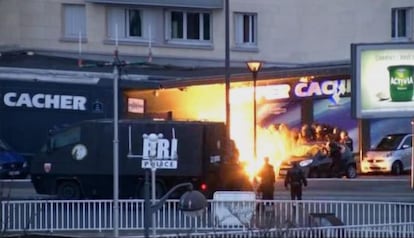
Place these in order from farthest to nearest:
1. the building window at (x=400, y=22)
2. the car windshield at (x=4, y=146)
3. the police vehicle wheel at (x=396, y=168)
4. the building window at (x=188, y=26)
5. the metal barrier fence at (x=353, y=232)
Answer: the building window at (x=188, y=26)
the building window at (x=400, y=22)
the police vehicle wheel at (x=396, y=168)
the car windshield at (x=4, y=146)
the metal barrier fence at (x=353, y=232)

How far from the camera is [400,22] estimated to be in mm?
54875

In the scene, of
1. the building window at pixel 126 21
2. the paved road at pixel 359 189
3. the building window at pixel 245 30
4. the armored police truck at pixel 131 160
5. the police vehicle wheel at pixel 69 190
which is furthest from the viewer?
the building window at pixel 245 30

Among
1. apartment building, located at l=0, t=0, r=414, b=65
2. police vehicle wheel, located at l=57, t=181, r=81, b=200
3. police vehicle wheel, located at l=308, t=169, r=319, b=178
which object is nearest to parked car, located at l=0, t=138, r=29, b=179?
police vehicle wheel, located at l=57, t=181, r=81, b=200

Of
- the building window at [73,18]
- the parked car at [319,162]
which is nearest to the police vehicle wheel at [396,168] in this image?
the parked car at [319,162]

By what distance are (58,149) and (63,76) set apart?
475 inches

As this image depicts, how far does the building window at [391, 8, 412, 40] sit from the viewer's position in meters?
54.6

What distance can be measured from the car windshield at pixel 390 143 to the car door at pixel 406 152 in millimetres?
291

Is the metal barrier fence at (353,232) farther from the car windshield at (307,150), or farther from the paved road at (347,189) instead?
the car windshield at (307,150)

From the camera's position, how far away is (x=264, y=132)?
175ft

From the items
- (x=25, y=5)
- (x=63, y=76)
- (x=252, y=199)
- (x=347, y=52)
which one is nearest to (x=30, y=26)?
(x=25, y=5)

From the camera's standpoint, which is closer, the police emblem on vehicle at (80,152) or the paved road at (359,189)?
the police emblem on vehicle at (80,152)

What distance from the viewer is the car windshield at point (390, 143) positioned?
4838 centimetres

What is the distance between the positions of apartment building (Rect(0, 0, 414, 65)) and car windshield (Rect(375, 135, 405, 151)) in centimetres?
672

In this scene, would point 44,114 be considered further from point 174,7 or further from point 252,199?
point 252,199
